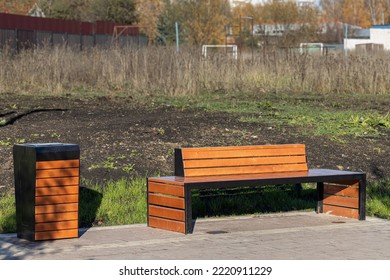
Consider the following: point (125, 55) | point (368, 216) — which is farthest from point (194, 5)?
point (368, 216)

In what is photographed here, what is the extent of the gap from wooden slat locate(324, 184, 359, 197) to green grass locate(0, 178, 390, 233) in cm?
47

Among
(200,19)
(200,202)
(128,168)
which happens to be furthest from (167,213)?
(200,19)

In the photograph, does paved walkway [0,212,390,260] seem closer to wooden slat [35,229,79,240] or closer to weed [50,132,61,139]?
wooden slat [35,229,79,240]

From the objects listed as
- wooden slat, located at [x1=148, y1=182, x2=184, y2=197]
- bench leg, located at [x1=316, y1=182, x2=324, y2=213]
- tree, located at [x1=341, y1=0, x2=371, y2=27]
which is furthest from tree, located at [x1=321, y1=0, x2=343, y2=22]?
wooden slat, located at [x1=148, y1=182, x2=184, y2=197]

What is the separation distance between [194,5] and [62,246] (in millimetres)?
59351

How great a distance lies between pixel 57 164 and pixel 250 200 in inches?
125

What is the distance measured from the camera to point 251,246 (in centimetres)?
820

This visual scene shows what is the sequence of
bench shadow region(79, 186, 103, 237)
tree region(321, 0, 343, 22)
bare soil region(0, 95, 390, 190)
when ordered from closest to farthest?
bench shadow region(79, 186, 103, 237), bare soil region(0, 95, 390, 190), tree region(321, 0, 343, 22)

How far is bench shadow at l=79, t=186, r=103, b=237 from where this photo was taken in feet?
31.4

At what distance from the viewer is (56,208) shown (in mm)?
8531

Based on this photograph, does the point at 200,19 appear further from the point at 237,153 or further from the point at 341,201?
the point at 237,153

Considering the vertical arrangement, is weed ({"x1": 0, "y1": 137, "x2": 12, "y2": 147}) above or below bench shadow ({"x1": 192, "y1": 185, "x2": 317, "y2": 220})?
above

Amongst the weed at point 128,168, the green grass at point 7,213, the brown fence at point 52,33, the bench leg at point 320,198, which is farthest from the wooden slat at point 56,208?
the brown fence at point 52,33

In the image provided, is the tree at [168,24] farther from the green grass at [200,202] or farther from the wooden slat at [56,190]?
the wooden slat at [56,190]
